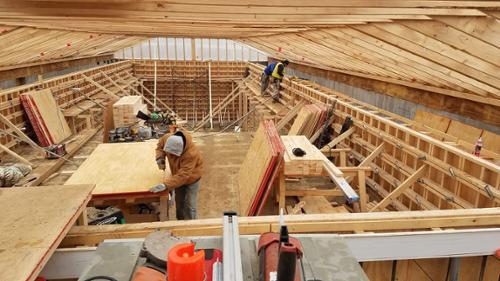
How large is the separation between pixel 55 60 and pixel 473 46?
14839 mm

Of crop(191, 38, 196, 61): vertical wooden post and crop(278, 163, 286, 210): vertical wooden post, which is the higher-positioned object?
crop(191, 38, 196, 61): vertical wooden post

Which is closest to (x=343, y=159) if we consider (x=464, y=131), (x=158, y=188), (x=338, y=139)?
(x=338, y=139)

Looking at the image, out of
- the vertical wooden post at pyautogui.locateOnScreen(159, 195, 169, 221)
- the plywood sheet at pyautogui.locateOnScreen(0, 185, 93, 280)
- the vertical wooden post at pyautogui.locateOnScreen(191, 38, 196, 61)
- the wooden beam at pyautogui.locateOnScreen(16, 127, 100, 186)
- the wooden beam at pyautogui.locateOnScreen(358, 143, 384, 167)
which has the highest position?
the vertical wooden post at pyautogui.locateOnScreen(191, 38, 196, 61)

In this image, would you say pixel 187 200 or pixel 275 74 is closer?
pixel 187 200

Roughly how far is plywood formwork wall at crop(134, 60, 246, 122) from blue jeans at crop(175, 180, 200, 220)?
15.3 m

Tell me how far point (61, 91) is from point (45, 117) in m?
2.56

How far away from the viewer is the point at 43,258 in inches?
69.1

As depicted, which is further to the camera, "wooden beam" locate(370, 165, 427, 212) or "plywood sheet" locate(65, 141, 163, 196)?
"wooden beam" locate(370, 165, 427, 212)

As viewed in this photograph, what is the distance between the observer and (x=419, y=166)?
566 centimetres

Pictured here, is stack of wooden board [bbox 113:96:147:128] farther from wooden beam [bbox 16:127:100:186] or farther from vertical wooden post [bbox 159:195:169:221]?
vertical wooden post [bbox 159:195:169:221]

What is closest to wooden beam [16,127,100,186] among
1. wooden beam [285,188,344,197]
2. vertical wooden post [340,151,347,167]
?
wooden beam [285,188,344,197]

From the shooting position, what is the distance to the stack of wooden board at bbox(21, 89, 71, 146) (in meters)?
9.02

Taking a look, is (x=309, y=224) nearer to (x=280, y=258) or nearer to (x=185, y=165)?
(x=280, y=258)

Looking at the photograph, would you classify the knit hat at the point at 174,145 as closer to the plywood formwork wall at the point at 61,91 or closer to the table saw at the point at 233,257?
the table saw at the point at 233,257
